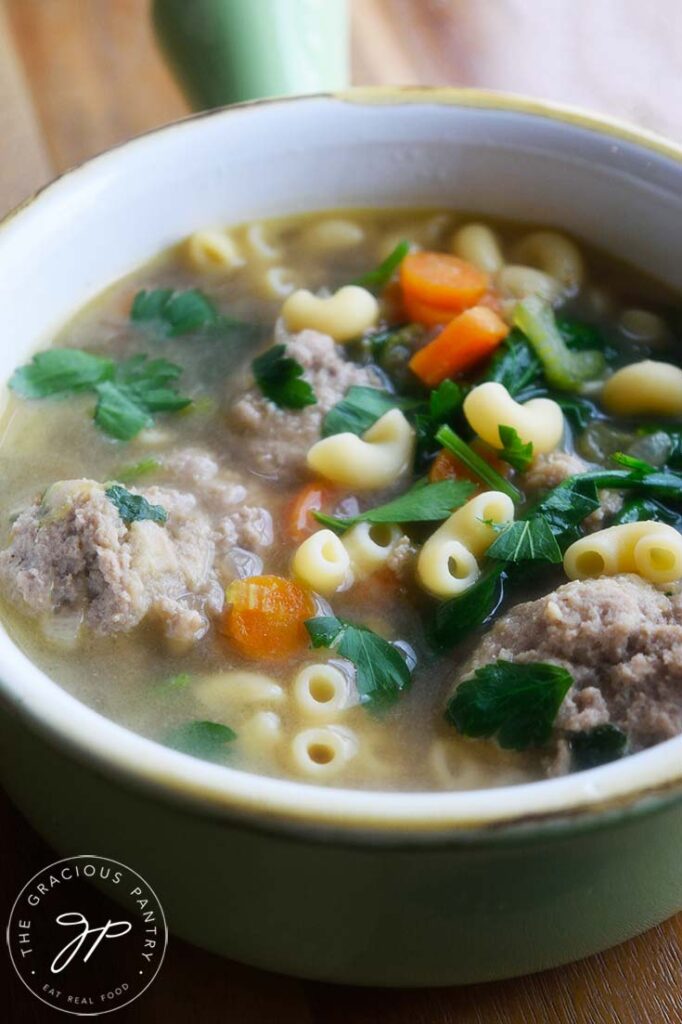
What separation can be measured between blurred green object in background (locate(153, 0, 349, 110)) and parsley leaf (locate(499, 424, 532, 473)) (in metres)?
1.04

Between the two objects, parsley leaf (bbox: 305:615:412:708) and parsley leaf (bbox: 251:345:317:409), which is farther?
parsley leaf (bbox: 251:345:317:409)

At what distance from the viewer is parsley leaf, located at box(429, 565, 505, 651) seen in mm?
1837

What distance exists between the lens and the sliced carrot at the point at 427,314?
2.32 m

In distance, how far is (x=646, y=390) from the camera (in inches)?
84.6

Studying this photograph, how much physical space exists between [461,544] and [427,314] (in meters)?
0.61

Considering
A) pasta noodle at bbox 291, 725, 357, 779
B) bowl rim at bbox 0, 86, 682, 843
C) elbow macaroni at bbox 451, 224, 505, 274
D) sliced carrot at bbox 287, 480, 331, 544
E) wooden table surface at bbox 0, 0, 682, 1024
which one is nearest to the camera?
bowl rim at bbox 0, 86, 682, 843

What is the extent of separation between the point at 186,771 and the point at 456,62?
2.22 m

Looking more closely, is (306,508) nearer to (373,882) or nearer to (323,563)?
(323,563)


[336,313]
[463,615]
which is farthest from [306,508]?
[336,313]

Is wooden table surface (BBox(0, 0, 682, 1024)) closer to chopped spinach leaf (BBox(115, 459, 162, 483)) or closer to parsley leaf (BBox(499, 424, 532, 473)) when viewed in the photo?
chopped spinach leaf (BBox(115, 459, 162, 483))

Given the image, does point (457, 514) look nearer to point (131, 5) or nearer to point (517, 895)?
point (517, 895)

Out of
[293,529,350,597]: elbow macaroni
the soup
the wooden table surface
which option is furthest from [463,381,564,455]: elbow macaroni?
the wooden table surface

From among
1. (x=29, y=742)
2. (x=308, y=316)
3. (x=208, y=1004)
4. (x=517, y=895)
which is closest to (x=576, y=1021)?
(x=517, y=895)

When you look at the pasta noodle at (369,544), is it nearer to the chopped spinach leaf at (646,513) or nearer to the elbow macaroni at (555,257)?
the chopped spinach leaf at (646,513)
